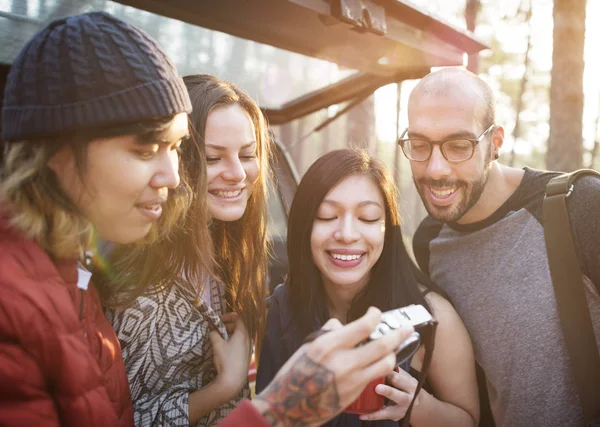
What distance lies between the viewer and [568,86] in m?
6.71

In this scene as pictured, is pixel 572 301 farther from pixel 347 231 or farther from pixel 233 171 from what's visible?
pixel 233 171

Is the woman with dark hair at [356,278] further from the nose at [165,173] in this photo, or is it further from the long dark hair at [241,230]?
the nose at [165,173]

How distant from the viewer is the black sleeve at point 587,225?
2.22 m

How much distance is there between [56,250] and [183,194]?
612 millimetres

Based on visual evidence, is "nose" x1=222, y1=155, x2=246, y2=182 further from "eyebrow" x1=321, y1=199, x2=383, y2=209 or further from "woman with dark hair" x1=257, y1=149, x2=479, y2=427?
"eyebrow" x1=321, y1=199, x2=383, y2=209

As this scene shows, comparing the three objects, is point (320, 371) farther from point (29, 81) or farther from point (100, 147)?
point (29, 81)

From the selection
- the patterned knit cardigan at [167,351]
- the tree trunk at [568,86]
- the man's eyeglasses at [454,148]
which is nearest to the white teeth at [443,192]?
the man's eyeglasses at [454,148]

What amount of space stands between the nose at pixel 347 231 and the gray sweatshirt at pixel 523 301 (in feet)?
2.08

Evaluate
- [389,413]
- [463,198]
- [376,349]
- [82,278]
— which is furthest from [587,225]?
[82,278]

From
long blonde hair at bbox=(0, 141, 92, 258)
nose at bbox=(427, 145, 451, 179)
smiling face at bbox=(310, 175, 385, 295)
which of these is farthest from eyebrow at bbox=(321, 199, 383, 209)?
long blonde hair at bbox=(0, 141, 92, 258)

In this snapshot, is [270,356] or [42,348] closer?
[42,348]

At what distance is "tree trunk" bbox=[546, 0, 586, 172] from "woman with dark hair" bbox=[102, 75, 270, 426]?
5.25 metres

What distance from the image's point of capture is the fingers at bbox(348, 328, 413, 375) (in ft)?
4.46

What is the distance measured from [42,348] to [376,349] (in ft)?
2.73
